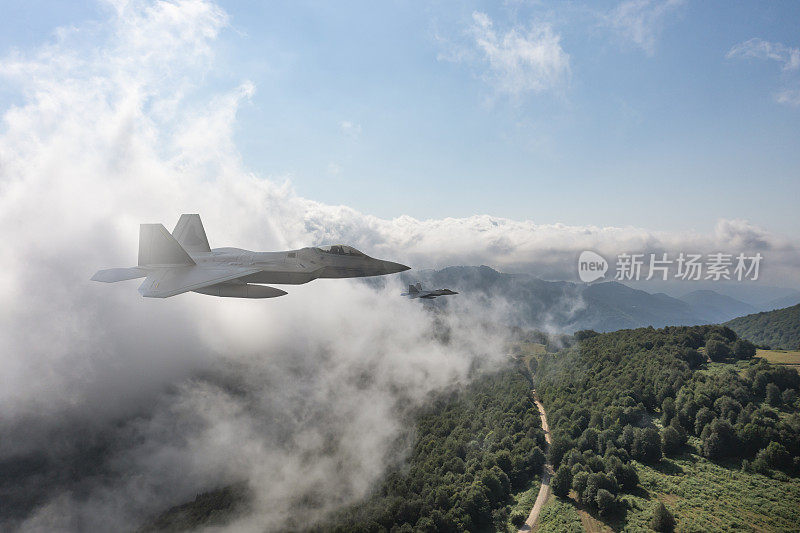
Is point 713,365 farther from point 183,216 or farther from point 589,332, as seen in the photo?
point 183,216

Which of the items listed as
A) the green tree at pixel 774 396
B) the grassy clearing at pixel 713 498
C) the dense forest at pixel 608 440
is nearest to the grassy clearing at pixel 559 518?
the dense forest at pixel 608 440

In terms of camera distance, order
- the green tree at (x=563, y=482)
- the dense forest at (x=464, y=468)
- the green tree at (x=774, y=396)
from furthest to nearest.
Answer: the dense forest at (x=464, y=468) → the green tree at (x=563, y=482) → the green tree at (x=774, y=396)

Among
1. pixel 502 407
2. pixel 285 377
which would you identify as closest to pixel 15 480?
pixel 285 377

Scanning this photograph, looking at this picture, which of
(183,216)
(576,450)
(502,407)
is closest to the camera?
(183,216)

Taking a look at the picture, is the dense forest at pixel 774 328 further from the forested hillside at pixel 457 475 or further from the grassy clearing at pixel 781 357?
the forested hillside at pixel 457 475

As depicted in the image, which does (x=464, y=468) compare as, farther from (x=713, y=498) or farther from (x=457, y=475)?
(x=713, y=498)

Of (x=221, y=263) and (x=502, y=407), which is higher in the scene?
(x=221, y=263)
